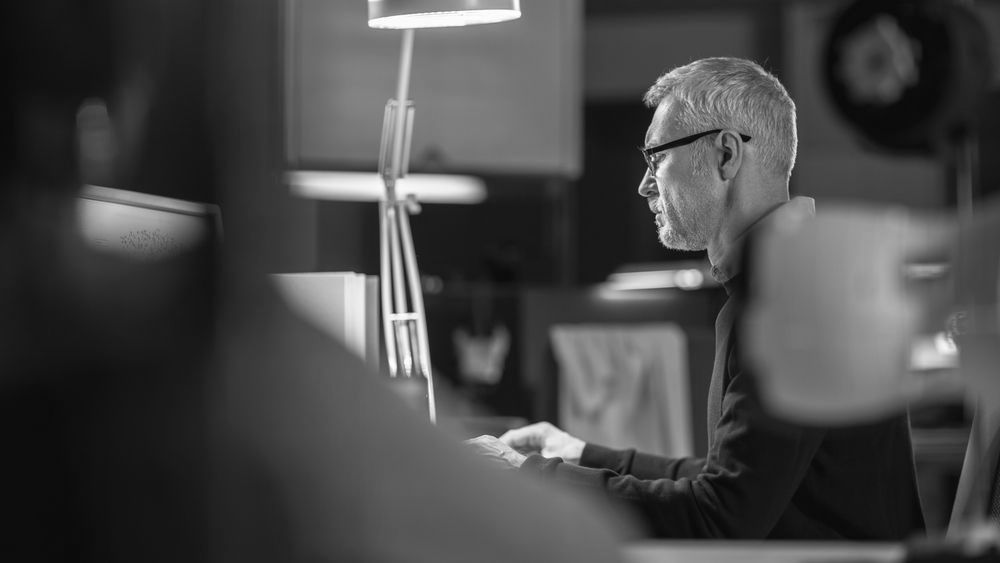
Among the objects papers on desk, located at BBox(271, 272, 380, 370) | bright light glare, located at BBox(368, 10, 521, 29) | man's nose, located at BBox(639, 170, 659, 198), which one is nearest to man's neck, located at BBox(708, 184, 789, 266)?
man's nose, located at BBox(639, 170, 659, 198)

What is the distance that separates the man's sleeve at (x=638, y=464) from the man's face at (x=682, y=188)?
1.02ft

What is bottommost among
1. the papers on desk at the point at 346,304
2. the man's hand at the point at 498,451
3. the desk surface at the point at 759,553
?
the man's hand at the point at 498,451

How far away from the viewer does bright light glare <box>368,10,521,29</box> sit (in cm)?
149

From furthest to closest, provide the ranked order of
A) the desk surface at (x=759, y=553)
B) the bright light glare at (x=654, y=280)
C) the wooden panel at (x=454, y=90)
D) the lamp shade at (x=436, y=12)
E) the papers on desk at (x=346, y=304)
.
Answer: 1. the bright light glare at (x=654, y=280)
2. the wooden panel at (x=454, y=90)
3. the lamp shade at (x=436, y=12)
4. the papers on desk at (x=346, y=304)
5. the desk surface at (x=759, y=553)

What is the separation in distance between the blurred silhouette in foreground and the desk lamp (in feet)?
2.62

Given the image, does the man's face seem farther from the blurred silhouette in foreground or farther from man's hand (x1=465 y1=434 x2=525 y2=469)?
the blurred silhouette in foreground

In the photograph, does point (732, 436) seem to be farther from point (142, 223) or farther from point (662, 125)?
point (142, 223)

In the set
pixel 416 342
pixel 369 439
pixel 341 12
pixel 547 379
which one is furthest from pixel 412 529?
pixel 547 379

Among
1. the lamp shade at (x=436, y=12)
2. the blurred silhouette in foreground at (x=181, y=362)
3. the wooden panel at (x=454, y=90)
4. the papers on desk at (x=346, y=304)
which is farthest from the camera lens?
the wooden panel at (x=454, y=90)

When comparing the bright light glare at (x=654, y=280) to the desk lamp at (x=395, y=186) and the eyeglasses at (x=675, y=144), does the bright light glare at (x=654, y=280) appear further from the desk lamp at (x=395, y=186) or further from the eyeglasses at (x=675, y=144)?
the desk lamp at (x=395, y=186)

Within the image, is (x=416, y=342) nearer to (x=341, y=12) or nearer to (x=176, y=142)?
(x=176, y=142)

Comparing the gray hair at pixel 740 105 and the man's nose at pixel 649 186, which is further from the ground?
the gray hair at pixel 740 105

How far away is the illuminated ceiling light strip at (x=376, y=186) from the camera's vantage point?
11.4 feet

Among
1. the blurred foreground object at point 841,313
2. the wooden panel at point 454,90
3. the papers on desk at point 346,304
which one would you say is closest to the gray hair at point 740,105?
the papers on desk at point 346,304
